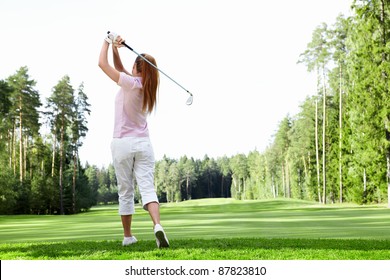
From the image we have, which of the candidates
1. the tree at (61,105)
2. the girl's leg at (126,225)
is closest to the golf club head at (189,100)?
the girl's leg at (126,225)

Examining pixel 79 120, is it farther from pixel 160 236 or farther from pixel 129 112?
pixel 160 236

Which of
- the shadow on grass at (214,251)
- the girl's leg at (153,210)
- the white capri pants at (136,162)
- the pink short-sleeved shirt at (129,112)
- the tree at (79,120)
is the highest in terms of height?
the tree at (79,120)

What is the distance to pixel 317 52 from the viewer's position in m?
35.6

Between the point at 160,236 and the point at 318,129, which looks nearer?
the point at 160,236

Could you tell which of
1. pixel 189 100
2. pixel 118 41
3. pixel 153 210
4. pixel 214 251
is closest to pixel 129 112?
pixel 118 41

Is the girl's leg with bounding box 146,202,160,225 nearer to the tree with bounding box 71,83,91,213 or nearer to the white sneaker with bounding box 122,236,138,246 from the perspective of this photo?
the white sneaker with bounding box 122,236,138,246

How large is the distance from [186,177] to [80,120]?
54.3m

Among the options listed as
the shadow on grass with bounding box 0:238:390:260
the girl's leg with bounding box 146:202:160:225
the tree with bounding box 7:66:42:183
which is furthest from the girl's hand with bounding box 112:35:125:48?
the tree with bounding box 7:66:42:183

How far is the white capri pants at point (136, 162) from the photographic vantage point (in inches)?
210

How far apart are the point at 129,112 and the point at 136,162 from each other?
1.92 ft

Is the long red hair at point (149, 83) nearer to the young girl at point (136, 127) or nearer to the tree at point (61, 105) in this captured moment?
the young girl at point (136, 127)

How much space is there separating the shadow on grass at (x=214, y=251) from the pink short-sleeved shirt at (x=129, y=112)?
1.32m

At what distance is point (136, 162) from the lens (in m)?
5.44

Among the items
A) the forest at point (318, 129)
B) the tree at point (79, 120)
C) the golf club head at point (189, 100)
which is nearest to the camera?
the golf club head at point (189, 100)
